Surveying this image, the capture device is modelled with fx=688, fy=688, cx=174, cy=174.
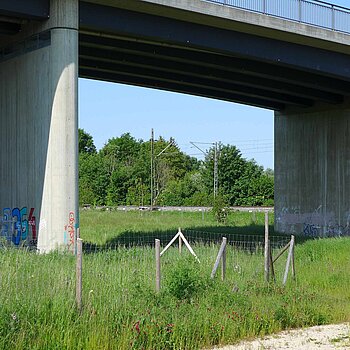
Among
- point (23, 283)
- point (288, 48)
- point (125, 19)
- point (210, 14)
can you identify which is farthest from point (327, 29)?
point (23, 283)

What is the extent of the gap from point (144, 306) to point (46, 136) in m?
11.6

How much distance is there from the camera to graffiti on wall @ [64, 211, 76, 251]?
20.1 metres

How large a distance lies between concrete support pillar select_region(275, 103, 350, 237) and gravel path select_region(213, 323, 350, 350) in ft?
80.5

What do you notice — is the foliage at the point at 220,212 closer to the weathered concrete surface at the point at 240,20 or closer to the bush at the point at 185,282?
the weathered concrete surface at the point at 240,20

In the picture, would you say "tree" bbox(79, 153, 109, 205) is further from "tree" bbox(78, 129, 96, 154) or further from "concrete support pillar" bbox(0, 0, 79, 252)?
"concrete support pillar" bbox(0, 0, 79, 252)

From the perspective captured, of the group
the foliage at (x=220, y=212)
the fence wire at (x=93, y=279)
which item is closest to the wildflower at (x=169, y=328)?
the fence wire at (x=93, y=279)

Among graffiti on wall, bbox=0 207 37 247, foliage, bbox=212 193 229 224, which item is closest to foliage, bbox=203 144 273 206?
foliage, bbox=212 193 229 224

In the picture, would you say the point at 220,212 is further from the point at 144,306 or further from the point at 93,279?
the point at 144,306

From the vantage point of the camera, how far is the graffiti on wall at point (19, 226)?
2139 centimetres

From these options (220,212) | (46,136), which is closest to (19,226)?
(46,136)

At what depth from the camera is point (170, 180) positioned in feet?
329

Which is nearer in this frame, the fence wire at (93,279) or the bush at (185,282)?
the fence wire at (93,279)

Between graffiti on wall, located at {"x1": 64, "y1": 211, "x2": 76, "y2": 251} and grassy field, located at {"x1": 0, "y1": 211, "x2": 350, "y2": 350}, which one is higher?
graffiti on wall, located at {"x1": 64, "y1": 211, "x2": 76, "y2": 251}

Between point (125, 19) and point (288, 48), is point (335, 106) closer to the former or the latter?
point (288, 48)
